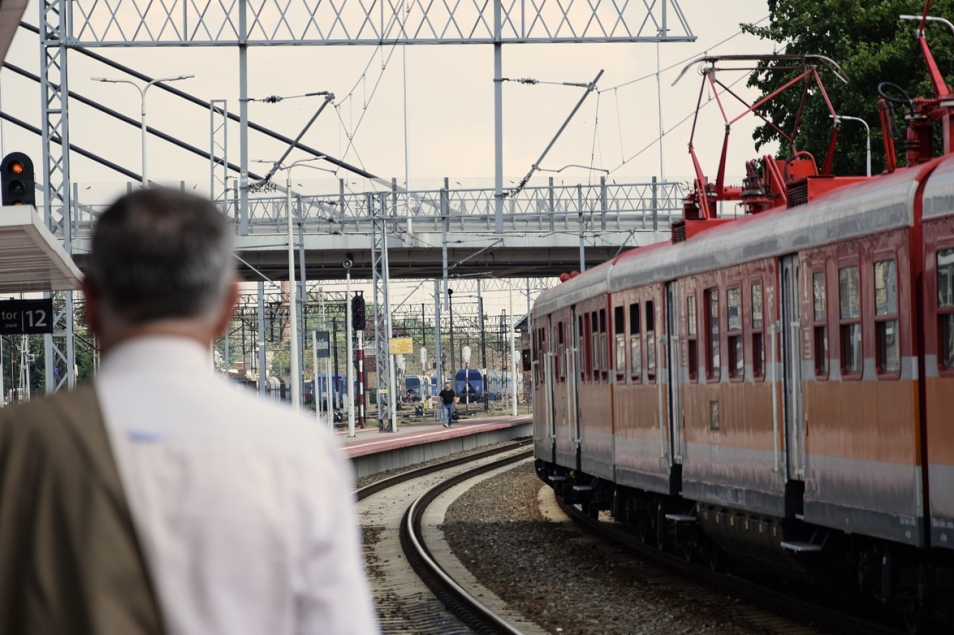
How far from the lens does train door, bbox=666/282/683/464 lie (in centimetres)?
1594

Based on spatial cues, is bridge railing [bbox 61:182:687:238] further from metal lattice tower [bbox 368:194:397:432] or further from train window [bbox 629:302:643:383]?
train window [bbox 629:302:643:383]

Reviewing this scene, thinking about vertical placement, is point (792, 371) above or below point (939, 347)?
below

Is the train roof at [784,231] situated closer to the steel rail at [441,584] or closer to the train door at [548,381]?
the steel rail at [441,584]

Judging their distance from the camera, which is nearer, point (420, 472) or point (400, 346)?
point (420, 472)

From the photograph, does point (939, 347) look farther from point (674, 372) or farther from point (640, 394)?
point (640, 394)

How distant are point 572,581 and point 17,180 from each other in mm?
7874

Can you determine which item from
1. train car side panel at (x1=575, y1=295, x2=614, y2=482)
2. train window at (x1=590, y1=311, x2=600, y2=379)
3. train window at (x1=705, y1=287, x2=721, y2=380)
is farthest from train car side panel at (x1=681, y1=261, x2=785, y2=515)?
train window at (x1=590, y1=311, x2=600, y2=379)

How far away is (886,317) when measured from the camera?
10.6 m

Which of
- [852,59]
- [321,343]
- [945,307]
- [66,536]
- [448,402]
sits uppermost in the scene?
[852,59]

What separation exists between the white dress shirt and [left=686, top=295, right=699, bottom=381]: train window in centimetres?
1300

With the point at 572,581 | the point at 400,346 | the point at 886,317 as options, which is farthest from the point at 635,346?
the point at 400,346

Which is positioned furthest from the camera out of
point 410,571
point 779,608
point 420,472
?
point 420,472

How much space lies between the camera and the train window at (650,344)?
55.5 feet

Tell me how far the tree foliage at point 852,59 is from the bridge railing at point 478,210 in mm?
13207
